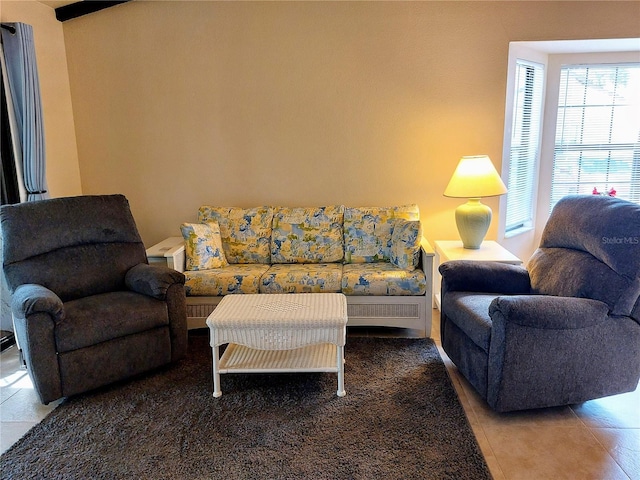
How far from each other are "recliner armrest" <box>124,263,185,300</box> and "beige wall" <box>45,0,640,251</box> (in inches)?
46.8

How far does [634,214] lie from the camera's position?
229 centimetres

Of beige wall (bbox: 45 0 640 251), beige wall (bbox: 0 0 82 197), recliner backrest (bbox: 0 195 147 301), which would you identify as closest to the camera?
recliner backrest (bbox: 0 195 147 301)

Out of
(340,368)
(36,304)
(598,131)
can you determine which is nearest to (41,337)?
(36,304)

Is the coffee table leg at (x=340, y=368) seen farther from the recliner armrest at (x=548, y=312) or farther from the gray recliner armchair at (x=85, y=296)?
the gray recliner armchair at (x=85, y=296)

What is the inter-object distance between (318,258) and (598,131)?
105 inches

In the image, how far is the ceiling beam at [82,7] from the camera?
3729mm

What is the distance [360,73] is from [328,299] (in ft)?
6.54

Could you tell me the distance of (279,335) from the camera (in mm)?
2475

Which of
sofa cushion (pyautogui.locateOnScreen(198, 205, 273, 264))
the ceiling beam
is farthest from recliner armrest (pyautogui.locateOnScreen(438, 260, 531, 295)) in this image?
the ceiling beam

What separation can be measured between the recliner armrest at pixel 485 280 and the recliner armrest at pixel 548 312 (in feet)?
1.88

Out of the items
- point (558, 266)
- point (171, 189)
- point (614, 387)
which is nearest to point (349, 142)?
point (171, 189)

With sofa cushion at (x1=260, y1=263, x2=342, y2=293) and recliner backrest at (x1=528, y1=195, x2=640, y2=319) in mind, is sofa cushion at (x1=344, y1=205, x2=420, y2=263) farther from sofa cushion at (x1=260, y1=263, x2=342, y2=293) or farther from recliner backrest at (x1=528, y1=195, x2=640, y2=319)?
recliner backrest at (x1=528, y1=195, x2=640, y2=319)

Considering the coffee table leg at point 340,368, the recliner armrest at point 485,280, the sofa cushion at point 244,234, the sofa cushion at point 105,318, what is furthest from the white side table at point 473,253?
the sofa cushion at point 105,318

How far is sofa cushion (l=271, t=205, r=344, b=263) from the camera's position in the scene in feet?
12.1
